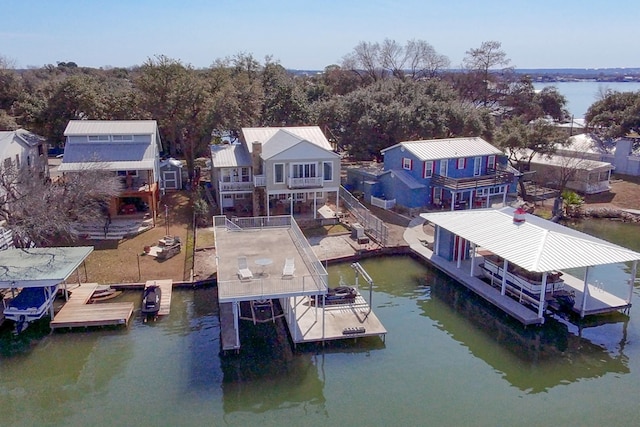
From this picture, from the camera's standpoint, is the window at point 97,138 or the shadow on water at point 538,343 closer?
the shadow on water at point 538,343

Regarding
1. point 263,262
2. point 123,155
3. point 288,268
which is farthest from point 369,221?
point 123,155

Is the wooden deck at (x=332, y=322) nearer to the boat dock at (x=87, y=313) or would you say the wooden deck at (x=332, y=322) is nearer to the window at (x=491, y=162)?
the boat dock at (x=87, y=313)

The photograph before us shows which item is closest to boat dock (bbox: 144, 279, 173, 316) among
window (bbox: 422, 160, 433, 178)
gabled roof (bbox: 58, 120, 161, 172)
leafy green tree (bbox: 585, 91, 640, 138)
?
gabled roof (bbox: 58, 120, 161, 172)

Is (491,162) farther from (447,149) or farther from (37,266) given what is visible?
(37,266)

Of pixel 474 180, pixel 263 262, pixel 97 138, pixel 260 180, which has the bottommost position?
pixel 263 262

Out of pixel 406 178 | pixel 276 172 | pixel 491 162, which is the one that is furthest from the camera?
pixel 491 162

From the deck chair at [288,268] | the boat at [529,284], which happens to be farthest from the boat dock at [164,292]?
the boat at [529,284]

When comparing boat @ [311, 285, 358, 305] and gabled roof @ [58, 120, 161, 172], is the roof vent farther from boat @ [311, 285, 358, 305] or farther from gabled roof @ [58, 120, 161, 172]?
gabled roof @ [58, 120, 161, 172]
